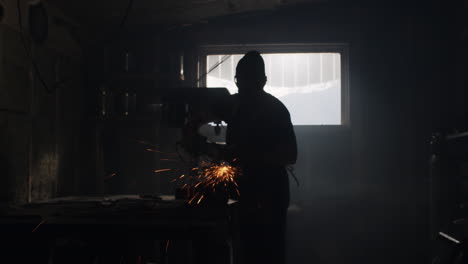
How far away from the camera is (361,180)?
4.61 m

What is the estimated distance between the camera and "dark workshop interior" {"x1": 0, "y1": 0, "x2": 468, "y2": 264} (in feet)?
11.7

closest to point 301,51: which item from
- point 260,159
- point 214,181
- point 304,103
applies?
point 304,103

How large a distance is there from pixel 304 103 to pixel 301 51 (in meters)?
0.56

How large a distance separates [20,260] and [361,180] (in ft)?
12.0

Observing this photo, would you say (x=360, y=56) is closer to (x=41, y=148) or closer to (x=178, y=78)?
(x=178, y=78)

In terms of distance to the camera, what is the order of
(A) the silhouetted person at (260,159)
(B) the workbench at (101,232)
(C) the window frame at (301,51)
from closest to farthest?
(B) the workbench at (101,232) < (A) the silhouetted person at (260,159) < (C) the window frame at (301,51)

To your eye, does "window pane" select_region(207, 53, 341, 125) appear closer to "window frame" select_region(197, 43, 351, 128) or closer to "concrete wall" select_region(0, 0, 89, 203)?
"window frame" select_region(197, 43, 351, 128)

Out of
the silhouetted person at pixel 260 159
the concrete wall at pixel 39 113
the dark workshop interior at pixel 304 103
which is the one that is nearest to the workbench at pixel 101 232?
the silhouetted person at pixel 260 159

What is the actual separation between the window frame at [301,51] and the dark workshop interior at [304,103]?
12 mm

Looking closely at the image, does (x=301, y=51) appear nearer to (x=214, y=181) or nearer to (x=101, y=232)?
(x=214, y=181)

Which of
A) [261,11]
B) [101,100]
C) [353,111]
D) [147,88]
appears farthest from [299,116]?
[101,100]

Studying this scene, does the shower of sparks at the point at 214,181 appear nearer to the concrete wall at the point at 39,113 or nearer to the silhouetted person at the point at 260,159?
the silhouetted person at the point at 260,159

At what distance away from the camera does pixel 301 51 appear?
4.76 metres

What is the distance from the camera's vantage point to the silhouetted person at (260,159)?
7.52 ft
